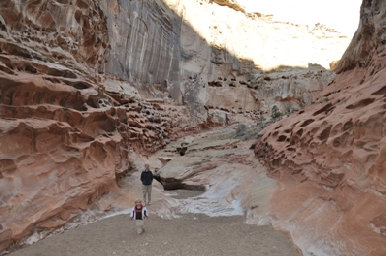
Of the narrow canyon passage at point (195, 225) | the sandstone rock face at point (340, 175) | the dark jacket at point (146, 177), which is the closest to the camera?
the sandstone rock face at point (340, 175)

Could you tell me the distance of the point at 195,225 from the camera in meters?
7.79

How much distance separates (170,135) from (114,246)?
2030 centimetres

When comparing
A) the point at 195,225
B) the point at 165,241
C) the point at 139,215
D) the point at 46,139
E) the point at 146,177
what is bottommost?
the point at 195,225

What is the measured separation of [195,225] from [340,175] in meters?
3.95

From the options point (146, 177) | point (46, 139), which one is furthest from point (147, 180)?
point (46, 139)

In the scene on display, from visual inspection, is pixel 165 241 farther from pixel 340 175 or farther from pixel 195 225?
pixel 340 175

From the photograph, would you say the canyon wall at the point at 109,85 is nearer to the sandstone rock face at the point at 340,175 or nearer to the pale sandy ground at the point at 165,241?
the pale sandy ground at the point at 165,241

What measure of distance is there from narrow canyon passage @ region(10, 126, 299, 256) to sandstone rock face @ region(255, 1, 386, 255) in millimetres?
621

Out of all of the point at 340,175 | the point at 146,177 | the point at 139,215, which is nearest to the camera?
the point at 340,175

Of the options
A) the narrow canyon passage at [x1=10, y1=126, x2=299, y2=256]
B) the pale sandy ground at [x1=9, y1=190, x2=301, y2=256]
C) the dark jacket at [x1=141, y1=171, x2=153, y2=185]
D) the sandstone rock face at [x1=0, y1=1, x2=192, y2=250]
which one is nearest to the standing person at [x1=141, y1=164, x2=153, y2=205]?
the dark jacket at [x1=141, y1=171, x2=153, y2=185]

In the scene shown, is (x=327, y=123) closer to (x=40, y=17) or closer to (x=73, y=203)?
(x=73, y=203)

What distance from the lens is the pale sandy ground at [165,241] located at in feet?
18.7

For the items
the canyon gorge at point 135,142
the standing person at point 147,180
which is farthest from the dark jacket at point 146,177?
the canyon gorge at point 135,142

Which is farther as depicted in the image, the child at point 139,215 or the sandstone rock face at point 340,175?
the child at point 139,215
